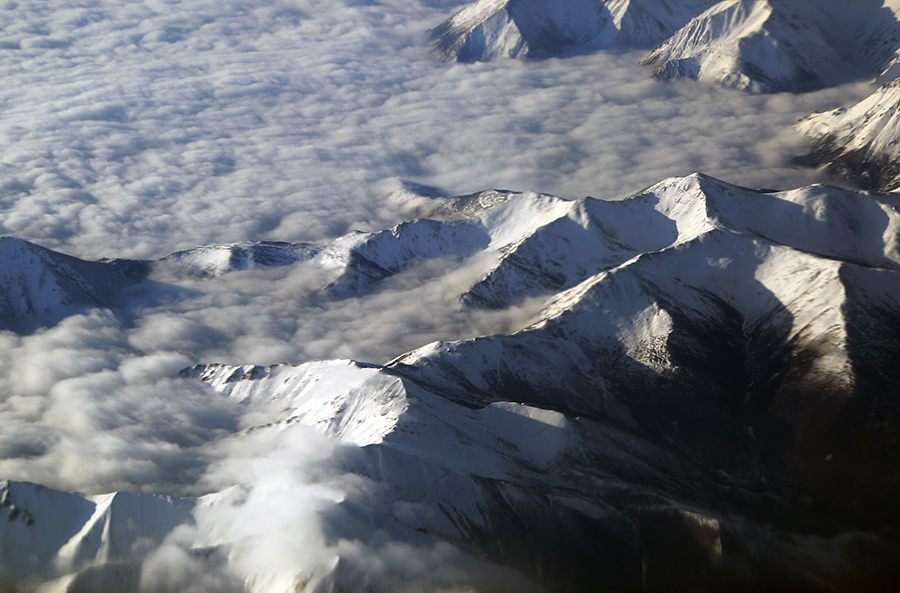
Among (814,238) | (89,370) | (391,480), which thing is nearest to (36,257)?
(89,370)

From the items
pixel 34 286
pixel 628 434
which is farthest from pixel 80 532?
pixel 34 286

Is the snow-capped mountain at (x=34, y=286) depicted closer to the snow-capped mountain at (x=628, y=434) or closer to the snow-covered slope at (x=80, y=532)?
the snow-capped mountain at (x=628, y=434)

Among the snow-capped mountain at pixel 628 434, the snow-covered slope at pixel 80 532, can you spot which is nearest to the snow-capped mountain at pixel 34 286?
the snow-capped mountain at pixel 628 434

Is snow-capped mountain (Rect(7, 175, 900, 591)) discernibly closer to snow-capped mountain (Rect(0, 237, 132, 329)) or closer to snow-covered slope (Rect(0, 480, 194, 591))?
snow-covered slope (Rect(0, 480, 194, 591))

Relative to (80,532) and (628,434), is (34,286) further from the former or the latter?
(628,434)

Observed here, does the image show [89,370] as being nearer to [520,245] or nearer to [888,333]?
[520,245]

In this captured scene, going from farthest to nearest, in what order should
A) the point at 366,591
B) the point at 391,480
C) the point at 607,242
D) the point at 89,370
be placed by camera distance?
the point at 607,242 → the point at 89,370 → the point at 391,480 → the point at 366,591

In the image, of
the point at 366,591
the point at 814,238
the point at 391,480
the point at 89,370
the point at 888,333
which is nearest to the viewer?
the point at 366,591
